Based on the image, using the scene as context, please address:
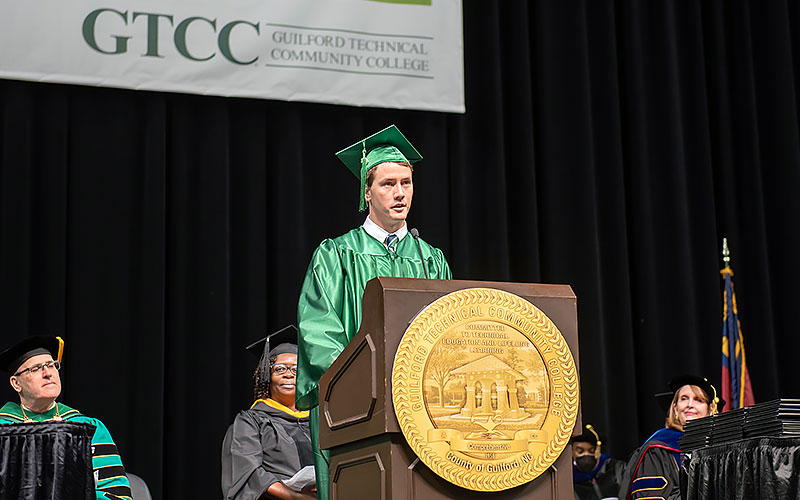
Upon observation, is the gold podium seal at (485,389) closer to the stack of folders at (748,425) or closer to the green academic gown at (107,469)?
the stack of folders at (748,425)

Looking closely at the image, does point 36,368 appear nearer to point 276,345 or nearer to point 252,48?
point 276,345

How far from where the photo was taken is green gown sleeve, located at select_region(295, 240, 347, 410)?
8.41 ft

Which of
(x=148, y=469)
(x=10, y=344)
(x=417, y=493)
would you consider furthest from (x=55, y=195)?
(x=417, y=493)

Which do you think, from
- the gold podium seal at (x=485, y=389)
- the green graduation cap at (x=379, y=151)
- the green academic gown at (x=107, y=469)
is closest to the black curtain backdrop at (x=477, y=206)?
the green academic gown at (x=107, y=469)

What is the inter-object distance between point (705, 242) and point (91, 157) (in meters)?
3.67

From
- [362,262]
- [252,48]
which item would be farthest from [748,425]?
[252,48]

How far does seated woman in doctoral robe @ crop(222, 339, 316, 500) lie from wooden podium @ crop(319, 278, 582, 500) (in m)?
2.12

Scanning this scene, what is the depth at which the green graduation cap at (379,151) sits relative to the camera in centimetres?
285

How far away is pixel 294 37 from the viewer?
576 cm

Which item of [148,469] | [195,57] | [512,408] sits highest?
[195,57]

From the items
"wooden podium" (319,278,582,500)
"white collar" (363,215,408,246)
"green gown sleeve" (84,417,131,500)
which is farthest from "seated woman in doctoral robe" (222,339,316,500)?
"wooden podium" (319,278,582,500)

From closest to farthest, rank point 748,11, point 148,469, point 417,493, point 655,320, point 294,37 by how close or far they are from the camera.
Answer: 1. point 417,493
2. point 148,469
3. point 294,37
4. point 655,320
5. point 748,11

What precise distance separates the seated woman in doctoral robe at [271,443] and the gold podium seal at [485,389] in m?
2.31

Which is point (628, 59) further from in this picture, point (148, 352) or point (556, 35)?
point (148, 352)
